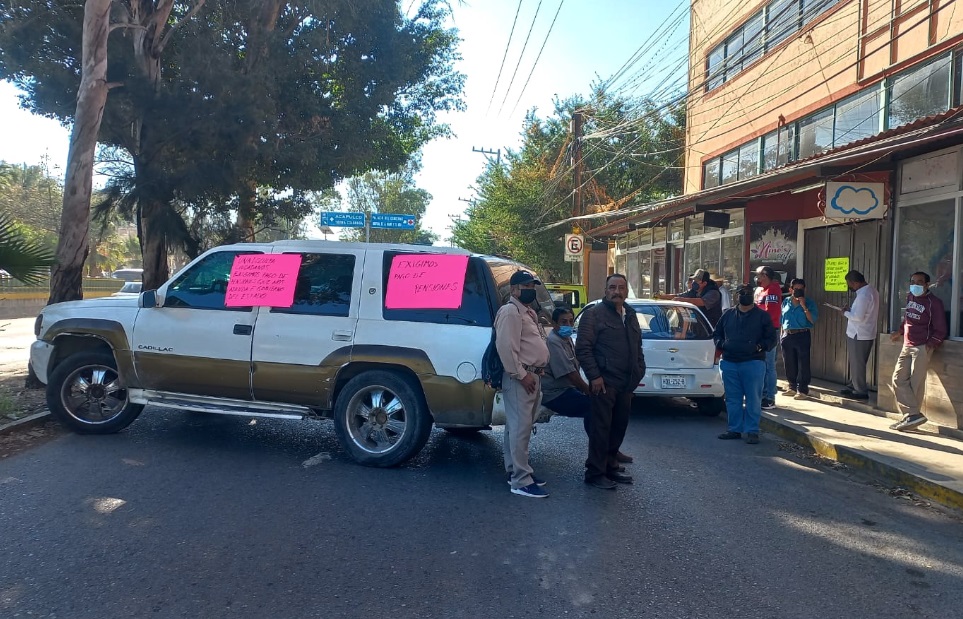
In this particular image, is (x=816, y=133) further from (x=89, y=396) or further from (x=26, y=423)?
(x=26, y=423)

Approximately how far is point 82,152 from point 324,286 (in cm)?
508

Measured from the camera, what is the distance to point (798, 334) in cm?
1019

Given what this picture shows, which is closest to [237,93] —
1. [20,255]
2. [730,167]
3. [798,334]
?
[20,255]

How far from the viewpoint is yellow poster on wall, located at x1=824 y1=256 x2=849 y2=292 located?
10.3m

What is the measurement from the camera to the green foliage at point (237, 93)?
11.7 meters

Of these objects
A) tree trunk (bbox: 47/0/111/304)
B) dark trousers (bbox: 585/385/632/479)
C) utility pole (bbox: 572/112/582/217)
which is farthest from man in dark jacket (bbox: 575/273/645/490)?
utility pole (bbox: 572/112/582/217)

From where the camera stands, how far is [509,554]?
4297 mm

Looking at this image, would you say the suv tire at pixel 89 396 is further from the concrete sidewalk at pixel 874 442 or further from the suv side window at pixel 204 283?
the concrete sidewalk at pixel 874 442

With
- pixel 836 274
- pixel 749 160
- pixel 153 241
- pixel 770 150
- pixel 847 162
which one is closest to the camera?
pixel 847 162

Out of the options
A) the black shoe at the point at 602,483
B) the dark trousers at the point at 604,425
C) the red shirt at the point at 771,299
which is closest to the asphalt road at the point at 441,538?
the black shoe at the point at 602,483

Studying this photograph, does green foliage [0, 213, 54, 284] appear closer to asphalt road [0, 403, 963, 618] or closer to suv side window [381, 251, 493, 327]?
asphalt road [0, 403, 963, 618]

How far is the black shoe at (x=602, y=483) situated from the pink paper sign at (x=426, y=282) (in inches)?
72.1

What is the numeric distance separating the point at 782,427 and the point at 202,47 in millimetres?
10943

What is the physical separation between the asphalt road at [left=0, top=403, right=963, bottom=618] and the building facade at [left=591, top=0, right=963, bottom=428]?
3853 millimetres
